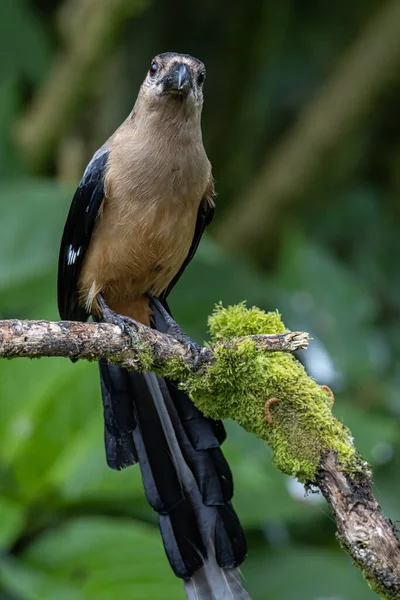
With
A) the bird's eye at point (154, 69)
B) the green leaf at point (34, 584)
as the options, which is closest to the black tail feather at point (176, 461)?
the green leaf at point (34, 584)

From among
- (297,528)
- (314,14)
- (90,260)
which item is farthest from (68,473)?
(314,14)

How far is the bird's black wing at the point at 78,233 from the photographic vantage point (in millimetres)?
4367

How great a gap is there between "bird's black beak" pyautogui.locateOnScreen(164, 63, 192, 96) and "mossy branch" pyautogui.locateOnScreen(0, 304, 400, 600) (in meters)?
1.28

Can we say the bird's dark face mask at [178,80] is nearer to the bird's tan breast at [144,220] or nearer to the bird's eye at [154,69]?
the bird's eye at [154,69]

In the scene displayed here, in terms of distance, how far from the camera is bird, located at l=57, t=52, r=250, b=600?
3727 mm

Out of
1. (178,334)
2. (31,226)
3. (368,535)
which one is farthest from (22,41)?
(368,535)

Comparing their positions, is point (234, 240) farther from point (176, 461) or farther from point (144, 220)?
point (176, 461)

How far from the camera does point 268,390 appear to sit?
3.23m

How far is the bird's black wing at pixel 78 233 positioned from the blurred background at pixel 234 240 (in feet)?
0.40

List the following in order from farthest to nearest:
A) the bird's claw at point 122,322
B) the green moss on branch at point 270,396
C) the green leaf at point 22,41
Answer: the green leaf at point 22,41
the bird's claw at point 122,322
the green moss on branch at point 270,396

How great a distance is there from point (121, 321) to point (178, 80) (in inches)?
49.1

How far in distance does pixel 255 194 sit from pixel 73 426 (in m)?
3.27

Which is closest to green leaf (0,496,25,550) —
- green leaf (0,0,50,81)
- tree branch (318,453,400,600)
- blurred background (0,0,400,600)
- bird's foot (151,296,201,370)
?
blurred background (0,0,400,600)

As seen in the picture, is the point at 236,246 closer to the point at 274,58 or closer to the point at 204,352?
the point at 274,58
